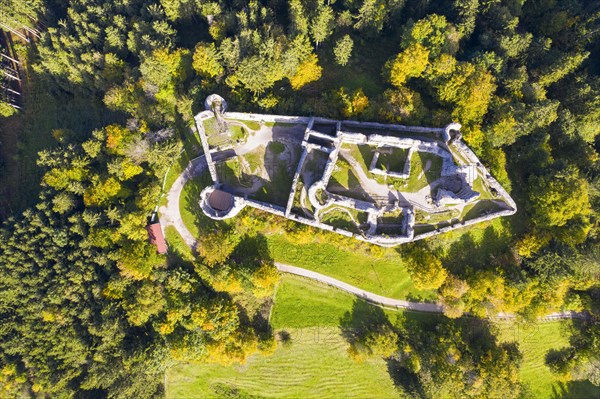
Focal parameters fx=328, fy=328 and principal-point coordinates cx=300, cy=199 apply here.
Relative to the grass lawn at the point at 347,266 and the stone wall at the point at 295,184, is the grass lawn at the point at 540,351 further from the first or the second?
the stone wall at the point at 295,184

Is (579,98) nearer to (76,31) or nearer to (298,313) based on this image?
(298,313)

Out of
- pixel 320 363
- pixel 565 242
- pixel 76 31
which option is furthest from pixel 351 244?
pixel 76 31

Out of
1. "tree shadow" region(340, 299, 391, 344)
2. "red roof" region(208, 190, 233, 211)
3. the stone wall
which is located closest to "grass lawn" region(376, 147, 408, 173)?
the stone wall

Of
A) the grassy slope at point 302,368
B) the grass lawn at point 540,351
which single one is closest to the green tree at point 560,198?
the grass lawn at point 540,351

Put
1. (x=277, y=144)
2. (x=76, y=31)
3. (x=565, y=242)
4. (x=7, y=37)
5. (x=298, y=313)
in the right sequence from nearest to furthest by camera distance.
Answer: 1. (x=565, y=242)
2. (x=277, y=144)
3. (x=298, y=313)
4. (x=76, y=31)
5. (x=7, y=37)

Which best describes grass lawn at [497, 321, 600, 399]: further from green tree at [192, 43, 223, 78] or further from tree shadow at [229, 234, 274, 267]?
green tree at [192, 43, 223, 78]

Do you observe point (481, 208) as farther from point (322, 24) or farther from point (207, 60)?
point (207, 60)
